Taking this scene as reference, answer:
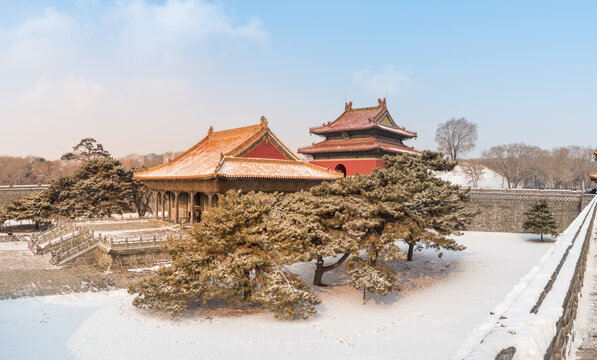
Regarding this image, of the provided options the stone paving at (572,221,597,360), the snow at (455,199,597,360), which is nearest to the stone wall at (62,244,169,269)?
the stone paving at (572,221,597,360)

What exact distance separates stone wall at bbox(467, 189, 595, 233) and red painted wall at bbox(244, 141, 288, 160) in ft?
58.3

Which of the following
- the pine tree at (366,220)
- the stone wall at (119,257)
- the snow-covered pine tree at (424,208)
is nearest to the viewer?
the pine tree at (366,220)

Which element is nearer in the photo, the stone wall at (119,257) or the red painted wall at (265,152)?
the stone wall at (119,257)

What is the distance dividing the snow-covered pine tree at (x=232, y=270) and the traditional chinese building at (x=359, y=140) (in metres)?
20.1

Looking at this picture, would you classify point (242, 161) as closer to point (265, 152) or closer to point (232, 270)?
point (265, 152)

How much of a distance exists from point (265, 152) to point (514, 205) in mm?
22773

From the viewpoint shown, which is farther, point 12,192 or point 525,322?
point 12,192

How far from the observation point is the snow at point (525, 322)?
319cm

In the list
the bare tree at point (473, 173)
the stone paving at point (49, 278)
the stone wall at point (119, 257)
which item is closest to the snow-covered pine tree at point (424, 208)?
the stone wall at point (119, 257)

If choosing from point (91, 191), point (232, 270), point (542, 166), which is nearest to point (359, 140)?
point (91, 191)

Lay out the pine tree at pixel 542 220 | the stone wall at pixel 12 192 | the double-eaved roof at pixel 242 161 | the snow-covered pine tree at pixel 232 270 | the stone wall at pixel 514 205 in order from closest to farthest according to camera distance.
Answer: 1. the snow-covered pine tree at pixel 232 270
2. the double-eaved roof at pixel 242 161
3. the pine tree at pixel 542 220
4. the stone wall at pixel 514 205
5. the stone wall at pixel 12 192

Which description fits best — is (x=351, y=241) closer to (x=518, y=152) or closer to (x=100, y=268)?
(x=100, y=268)

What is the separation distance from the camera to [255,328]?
39.6ft

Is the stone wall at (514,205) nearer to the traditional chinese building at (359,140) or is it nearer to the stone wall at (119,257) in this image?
the traditional chinese building at (359,140)
